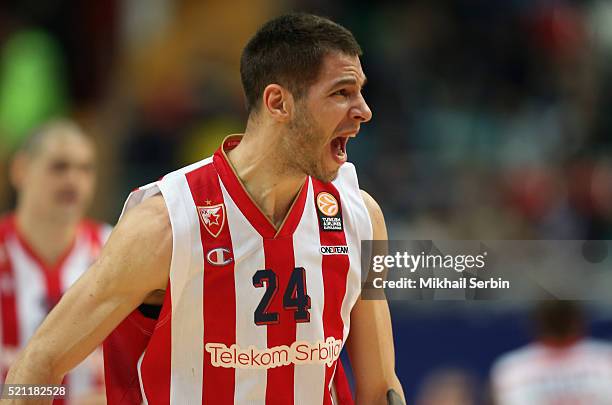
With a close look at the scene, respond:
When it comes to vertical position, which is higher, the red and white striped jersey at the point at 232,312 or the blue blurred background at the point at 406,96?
the blue blurred background at the point at 406,96

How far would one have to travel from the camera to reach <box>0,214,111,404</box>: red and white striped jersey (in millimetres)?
6094

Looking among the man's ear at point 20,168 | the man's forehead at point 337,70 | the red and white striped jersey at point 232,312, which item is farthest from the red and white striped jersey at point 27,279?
the man's forehead at point 337,70

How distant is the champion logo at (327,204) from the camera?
3746mm

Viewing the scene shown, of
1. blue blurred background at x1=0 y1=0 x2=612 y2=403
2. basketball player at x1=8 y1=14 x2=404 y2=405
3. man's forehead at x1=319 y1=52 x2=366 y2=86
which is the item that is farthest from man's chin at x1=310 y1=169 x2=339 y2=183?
blue blurred background at x1=0 y1=0 x2=612 y2=403

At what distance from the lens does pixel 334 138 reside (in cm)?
353

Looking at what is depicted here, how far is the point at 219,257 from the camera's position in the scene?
3.50 metres

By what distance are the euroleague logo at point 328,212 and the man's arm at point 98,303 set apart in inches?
24.3

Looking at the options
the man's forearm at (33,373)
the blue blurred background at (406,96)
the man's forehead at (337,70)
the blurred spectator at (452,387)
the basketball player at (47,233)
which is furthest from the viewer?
the blue blurred background at (406,96)

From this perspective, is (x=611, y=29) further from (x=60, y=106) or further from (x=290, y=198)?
(x=290, y=198)

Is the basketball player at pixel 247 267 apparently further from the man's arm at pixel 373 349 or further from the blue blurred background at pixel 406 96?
the blue blurred background at pixel 406 96

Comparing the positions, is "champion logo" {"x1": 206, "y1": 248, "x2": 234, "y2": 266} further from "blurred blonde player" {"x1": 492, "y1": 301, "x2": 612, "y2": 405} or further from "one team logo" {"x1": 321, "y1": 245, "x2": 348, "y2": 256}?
"blurred blonde player" {"x1": 492, "y1": 301, "x2": 612, "y2": 405}

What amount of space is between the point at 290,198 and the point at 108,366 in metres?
0.88

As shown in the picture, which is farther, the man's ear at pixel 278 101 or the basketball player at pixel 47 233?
the basketball player at pixel 47 233

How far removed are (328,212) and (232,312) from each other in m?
0.53
